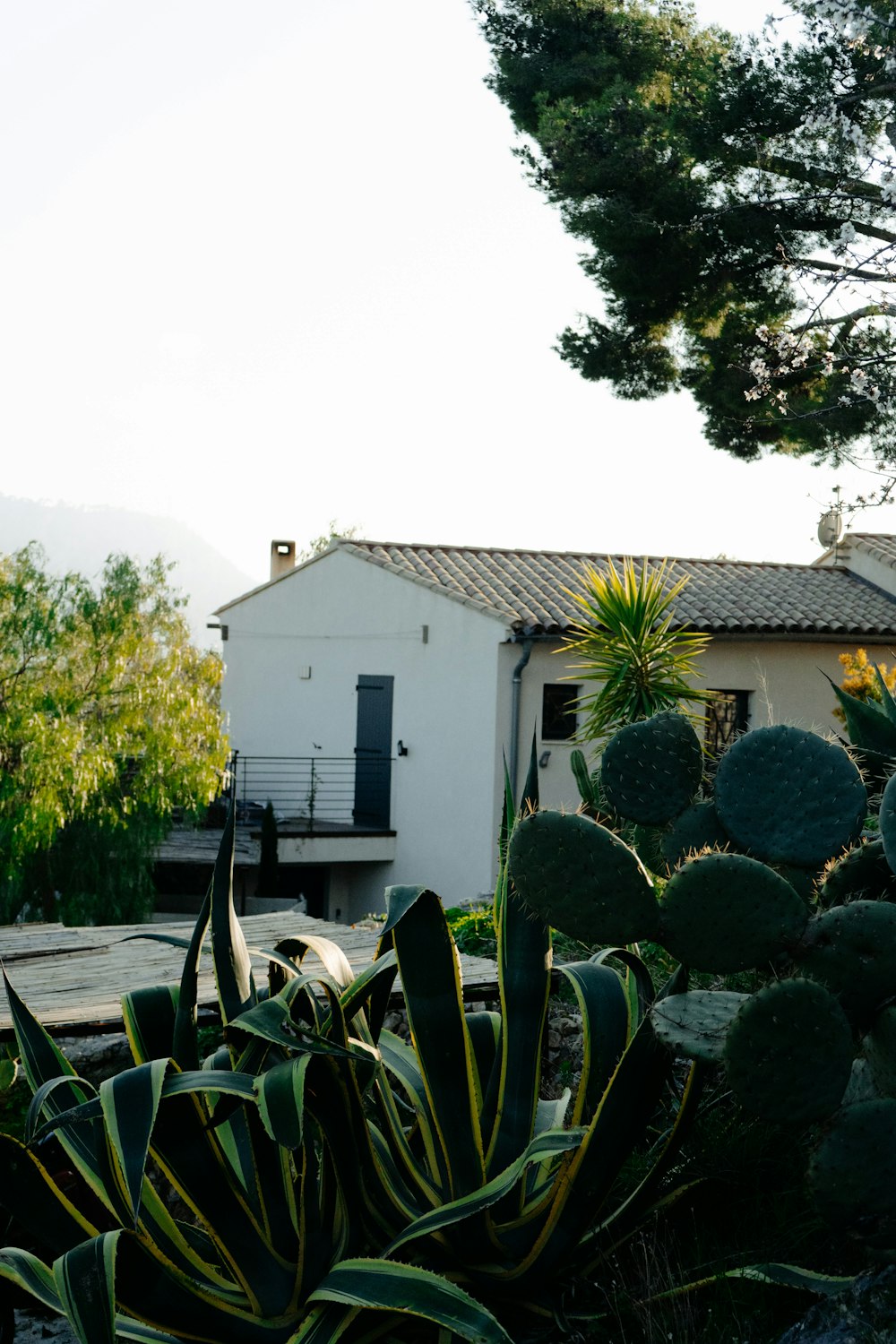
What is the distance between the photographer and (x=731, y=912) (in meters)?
3.05

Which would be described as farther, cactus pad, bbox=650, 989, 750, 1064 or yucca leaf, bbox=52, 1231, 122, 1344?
cactus pad, bbox=650, 989, 750, 1064

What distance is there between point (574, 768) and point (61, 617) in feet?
33.0

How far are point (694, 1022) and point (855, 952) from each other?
415mm

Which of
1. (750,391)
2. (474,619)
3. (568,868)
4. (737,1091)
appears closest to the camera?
(737,1091)

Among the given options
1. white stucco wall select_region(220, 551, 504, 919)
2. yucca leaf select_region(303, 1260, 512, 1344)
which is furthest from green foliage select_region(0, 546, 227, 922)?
yucca leaf select_region(303, 1260, 512, 1344)

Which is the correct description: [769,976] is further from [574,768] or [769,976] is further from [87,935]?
[574,768]

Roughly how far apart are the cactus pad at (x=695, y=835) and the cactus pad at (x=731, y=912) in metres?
0.69

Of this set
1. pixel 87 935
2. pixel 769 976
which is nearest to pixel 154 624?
pixel 87 935

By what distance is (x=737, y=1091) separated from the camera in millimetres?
2883

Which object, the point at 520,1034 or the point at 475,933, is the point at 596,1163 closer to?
the point at 520,1034

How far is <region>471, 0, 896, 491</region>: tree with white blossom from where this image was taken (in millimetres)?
10891

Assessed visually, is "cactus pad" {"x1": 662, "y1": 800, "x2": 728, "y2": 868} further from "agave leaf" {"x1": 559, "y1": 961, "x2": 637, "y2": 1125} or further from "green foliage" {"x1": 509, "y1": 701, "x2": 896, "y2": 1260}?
"agave leaf" {"x1": 559, "y1": 961, "x2": 637, "y2": 1125}

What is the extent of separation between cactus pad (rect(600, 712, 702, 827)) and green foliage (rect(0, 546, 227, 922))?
523 inches

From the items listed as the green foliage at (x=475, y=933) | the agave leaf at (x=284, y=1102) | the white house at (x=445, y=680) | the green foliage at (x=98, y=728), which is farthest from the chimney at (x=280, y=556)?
the agave leaf at (x=284, y=1102)
